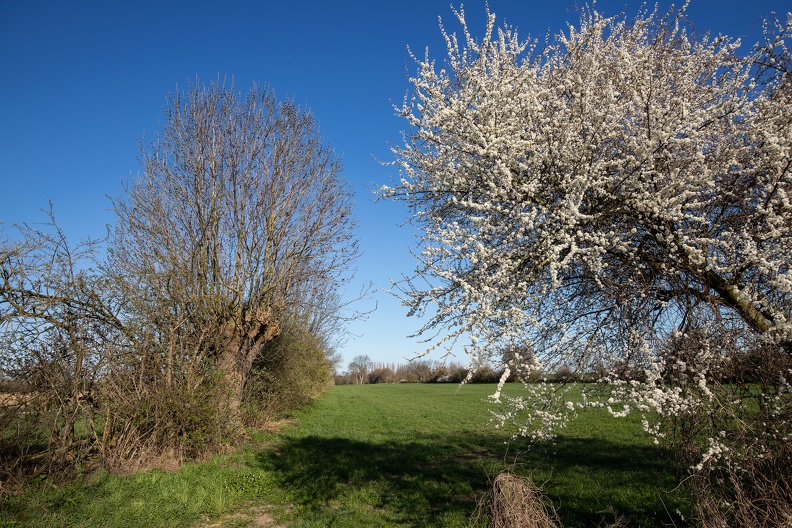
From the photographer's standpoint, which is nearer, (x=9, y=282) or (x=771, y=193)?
(x=771, y=193)

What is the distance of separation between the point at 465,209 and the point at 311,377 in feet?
62.4

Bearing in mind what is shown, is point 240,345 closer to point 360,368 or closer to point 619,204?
point 619,204

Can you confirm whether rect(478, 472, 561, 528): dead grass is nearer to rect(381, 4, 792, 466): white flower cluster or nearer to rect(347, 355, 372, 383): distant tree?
rect(381, 4, 792, 466): white flower cluster

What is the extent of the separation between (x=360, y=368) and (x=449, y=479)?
77.4 m

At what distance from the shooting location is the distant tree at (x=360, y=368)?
84.0m

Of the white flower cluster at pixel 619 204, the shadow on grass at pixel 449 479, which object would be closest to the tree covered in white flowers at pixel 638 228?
the white flower cluster at pixel 619 204

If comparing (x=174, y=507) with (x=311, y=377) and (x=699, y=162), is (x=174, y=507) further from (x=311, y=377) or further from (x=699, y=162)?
(x=311, y=377)

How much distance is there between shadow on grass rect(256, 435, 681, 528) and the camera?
22.4ft

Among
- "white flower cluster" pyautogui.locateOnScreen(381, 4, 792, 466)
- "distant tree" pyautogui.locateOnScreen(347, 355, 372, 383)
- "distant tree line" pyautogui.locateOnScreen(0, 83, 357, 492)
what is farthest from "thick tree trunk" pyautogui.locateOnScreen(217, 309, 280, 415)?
"distant tree" pyautogui.locateOnScreen(347, 355, 372, 383)

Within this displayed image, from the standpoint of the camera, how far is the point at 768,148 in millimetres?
4562

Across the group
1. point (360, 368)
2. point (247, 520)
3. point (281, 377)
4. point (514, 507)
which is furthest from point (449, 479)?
point (360, 368)

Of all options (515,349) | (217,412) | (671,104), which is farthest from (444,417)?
(671,104)

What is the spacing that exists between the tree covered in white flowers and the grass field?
1.14 metres

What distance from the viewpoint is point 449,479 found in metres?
8.98
